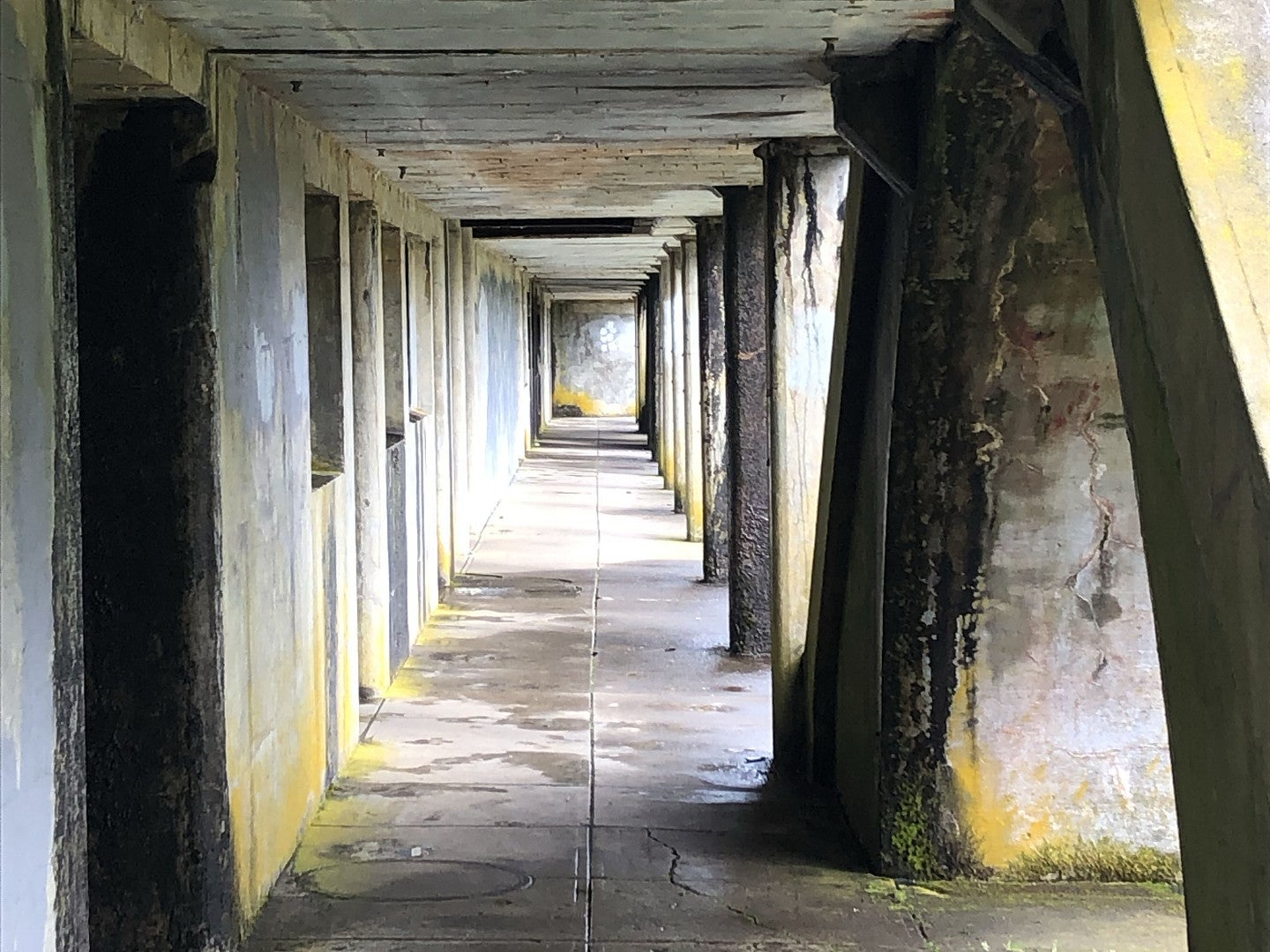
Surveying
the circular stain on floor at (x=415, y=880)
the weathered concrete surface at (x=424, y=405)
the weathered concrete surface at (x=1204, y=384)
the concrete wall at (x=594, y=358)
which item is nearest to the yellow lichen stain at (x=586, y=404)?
the concrete wall at (x=594, y=358)

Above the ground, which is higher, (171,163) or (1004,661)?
(171,163)

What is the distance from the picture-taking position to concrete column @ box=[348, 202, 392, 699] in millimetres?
6688

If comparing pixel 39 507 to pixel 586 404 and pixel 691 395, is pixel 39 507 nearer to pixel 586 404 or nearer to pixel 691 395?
pixel 691 395

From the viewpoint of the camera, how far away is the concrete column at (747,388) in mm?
7582

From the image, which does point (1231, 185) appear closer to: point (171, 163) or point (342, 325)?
point (171, 163)

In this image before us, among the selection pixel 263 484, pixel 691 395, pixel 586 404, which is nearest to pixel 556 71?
pixel 263 484

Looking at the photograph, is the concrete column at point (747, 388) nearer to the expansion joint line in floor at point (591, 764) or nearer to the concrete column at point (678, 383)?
the expansion joint line in floor at point (591, 764)

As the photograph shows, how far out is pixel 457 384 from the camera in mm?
10469

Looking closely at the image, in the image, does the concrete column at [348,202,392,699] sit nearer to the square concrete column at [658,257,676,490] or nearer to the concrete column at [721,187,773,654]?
the concrete column at [721,187,773,654]

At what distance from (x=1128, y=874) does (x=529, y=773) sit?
95.7 inches

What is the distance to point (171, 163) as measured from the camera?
377cm

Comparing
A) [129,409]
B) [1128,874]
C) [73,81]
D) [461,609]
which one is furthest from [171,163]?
[461,609]

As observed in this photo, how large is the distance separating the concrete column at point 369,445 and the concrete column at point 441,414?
221cm

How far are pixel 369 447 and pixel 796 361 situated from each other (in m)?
2.15
